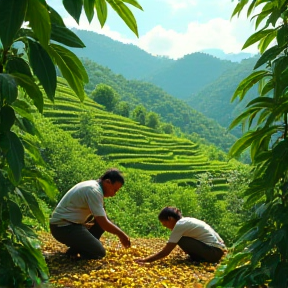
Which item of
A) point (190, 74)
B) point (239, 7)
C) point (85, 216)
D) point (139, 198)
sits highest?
point (190, 74)

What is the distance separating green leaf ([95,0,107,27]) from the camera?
1.05 meters

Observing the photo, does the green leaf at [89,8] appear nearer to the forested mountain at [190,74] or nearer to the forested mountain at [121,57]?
the forested mountain at [190,74]

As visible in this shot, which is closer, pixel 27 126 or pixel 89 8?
pixel 89 8

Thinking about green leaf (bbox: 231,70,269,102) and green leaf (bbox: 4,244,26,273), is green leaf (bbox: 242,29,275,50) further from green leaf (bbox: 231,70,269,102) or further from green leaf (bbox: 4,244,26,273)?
green leaf (bbox: 4,244,26,273)

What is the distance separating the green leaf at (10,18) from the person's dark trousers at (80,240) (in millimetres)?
3134

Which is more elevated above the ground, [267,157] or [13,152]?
[267,157]

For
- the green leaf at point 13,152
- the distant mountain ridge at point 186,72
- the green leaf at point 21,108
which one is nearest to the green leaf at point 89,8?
the green leaf at point 13,152

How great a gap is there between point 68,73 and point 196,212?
17.6 metres

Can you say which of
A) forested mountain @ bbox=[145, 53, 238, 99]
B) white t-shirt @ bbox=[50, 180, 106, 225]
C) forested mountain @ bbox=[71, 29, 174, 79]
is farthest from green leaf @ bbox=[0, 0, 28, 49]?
forested mountain @ bbox=[71, 29, 174, 79]

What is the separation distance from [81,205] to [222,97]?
315 feet

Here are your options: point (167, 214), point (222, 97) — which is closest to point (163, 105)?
point (222, 97)

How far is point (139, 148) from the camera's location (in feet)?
107

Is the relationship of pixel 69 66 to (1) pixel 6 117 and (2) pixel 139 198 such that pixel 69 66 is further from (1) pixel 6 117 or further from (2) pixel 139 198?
(2) pixel 139 198

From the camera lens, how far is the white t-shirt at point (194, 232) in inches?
156
